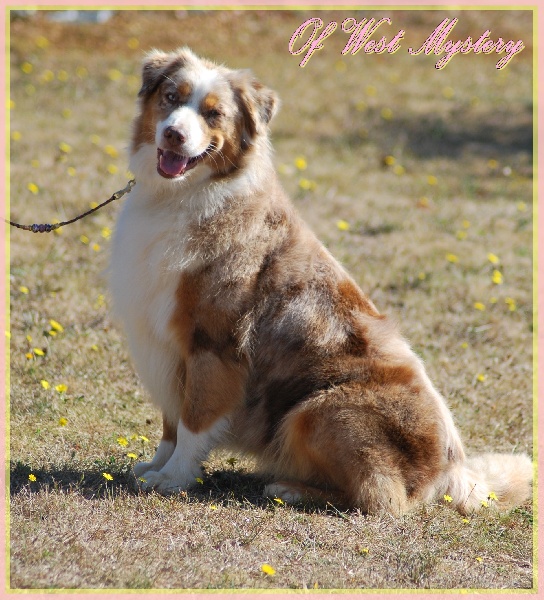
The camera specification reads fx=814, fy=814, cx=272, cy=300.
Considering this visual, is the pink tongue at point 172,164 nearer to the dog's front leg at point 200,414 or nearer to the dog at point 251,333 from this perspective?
the dog at point 251,333

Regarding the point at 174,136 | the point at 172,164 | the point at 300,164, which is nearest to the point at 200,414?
the point at 172,164

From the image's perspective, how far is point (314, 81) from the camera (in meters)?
13.5

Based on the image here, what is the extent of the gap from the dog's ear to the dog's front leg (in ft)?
4.31

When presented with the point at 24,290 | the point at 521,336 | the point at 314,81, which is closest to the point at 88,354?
the point at 24,290

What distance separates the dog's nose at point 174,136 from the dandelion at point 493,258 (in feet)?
15.6

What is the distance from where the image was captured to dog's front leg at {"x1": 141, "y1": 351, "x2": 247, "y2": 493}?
4.29 metres

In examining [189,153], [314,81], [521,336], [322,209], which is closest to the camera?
[189,153]

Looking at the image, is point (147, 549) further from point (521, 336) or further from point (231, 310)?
point (521, 336)

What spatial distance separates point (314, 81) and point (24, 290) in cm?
821

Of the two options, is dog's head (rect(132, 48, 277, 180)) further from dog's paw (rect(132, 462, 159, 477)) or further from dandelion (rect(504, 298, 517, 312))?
dandelion (rect(504, 298, 517, 312))

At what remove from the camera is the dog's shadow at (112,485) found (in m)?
4.09

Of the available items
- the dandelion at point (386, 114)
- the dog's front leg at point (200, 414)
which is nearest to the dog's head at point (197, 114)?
the dog's front leg at point (200, 414)

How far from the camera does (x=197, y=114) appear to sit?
4.34 m

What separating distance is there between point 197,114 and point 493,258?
465 cm
